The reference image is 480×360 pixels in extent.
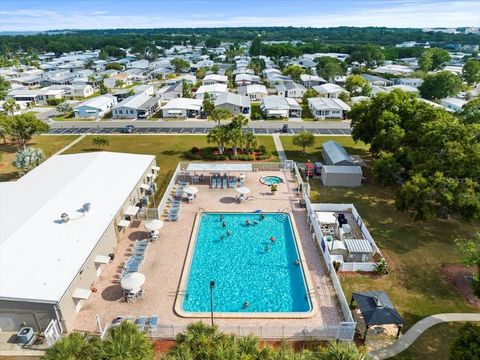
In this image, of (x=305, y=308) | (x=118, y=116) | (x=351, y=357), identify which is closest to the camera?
(x=351, y=357)

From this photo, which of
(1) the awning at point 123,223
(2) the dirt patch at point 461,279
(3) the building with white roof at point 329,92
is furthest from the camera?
(3) the building with white roof at point 329,92

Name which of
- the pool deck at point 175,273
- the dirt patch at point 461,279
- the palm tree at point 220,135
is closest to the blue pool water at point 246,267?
the pool deck at point 175,273

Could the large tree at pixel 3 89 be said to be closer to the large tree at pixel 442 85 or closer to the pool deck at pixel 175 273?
the pool deck at pixel 175 273

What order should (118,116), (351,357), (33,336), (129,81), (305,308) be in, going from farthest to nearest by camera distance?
1. (129,81)
2. (118,116)
3. (305,308)
4. (33,336)
5. (351,357)

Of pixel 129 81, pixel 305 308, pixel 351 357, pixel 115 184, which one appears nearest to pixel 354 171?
pixel 305 308

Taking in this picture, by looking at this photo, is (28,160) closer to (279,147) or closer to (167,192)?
(167,192)

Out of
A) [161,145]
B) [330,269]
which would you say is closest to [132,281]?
[330,269]

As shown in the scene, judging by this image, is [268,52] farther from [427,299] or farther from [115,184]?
[427,299]
